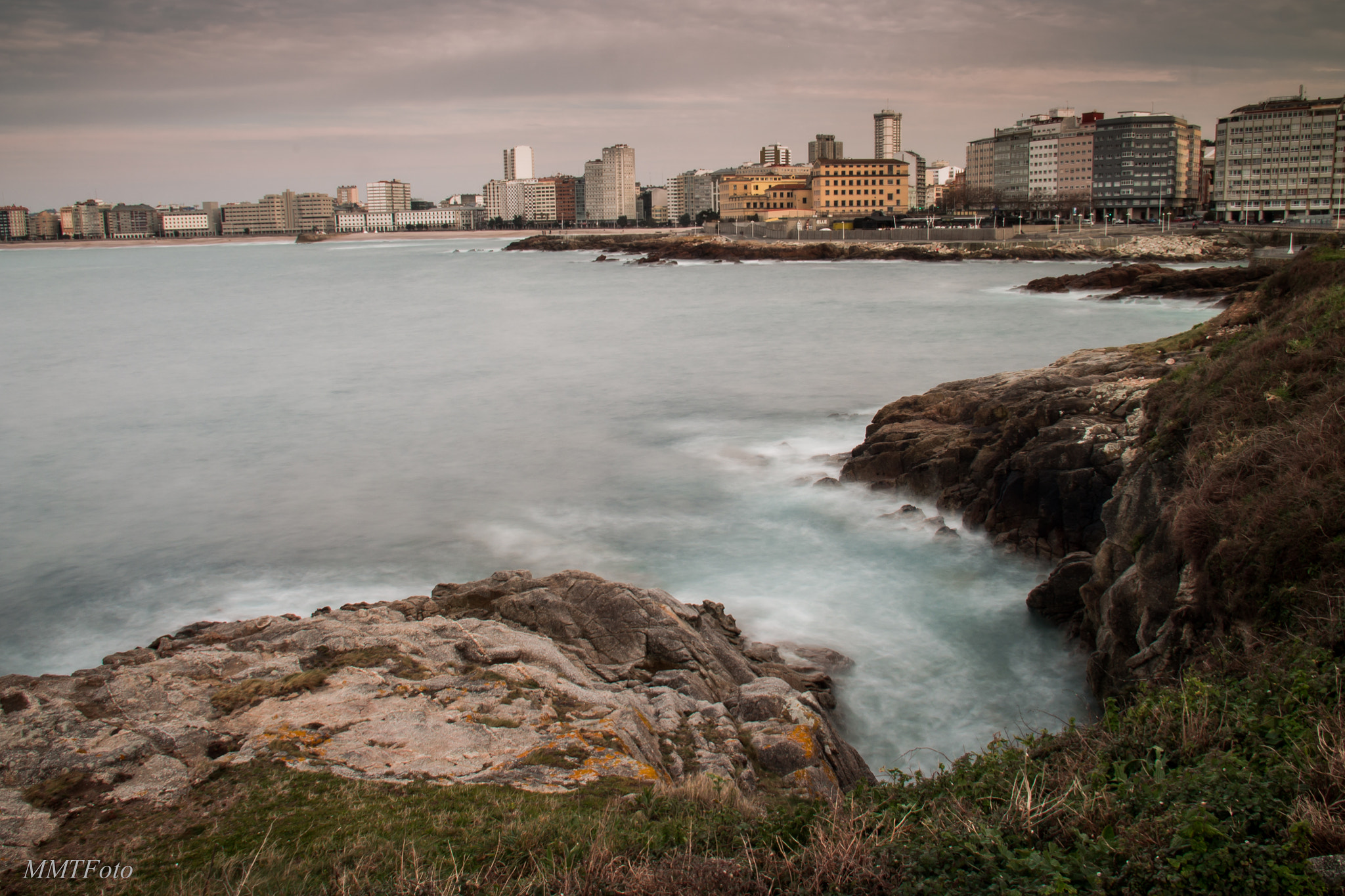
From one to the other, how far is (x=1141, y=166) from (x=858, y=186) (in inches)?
1931

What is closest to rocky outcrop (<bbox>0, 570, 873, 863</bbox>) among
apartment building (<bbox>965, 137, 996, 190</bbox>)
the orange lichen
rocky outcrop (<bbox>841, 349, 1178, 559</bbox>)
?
the orange lichen

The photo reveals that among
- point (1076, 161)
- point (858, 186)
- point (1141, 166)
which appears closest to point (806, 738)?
point (858, 186)

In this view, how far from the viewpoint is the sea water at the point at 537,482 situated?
1182 centimetres

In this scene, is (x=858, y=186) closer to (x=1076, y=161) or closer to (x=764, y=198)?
(x=764, y=198)

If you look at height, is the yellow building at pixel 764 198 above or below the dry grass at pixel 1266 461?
above

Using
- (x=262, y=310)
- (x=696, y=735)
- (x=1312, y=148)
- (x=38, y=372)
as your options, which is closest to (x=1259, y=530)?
(x=696, y=735)

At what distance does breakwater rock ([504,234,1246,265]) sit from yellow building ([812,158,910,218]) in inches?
1176

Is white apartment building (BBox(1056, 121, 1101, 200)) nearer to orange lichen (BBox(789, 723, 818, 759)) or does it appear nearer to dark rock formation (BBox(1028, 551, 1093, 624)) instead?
dark rock formation (BBox(1028, 551, 1093, 624))

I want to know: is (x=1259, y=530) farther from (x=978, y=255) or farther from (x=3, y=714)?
(x=978, y=255)

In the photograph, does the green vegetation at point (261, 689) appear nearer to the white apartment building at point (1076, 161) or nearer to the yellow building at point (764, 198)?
the yellow building at point (764, 198)

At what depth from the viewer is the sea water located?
11.8 metres

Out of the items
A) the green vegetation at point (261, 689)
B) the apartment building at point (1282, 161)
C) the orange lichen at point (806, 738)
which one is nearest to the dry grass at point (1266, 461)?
the orange lichen at point (806, 738)

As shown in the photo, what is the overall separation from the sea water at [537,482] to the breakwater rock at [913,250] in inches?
1461

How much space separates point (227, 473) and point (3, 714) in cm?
1450
